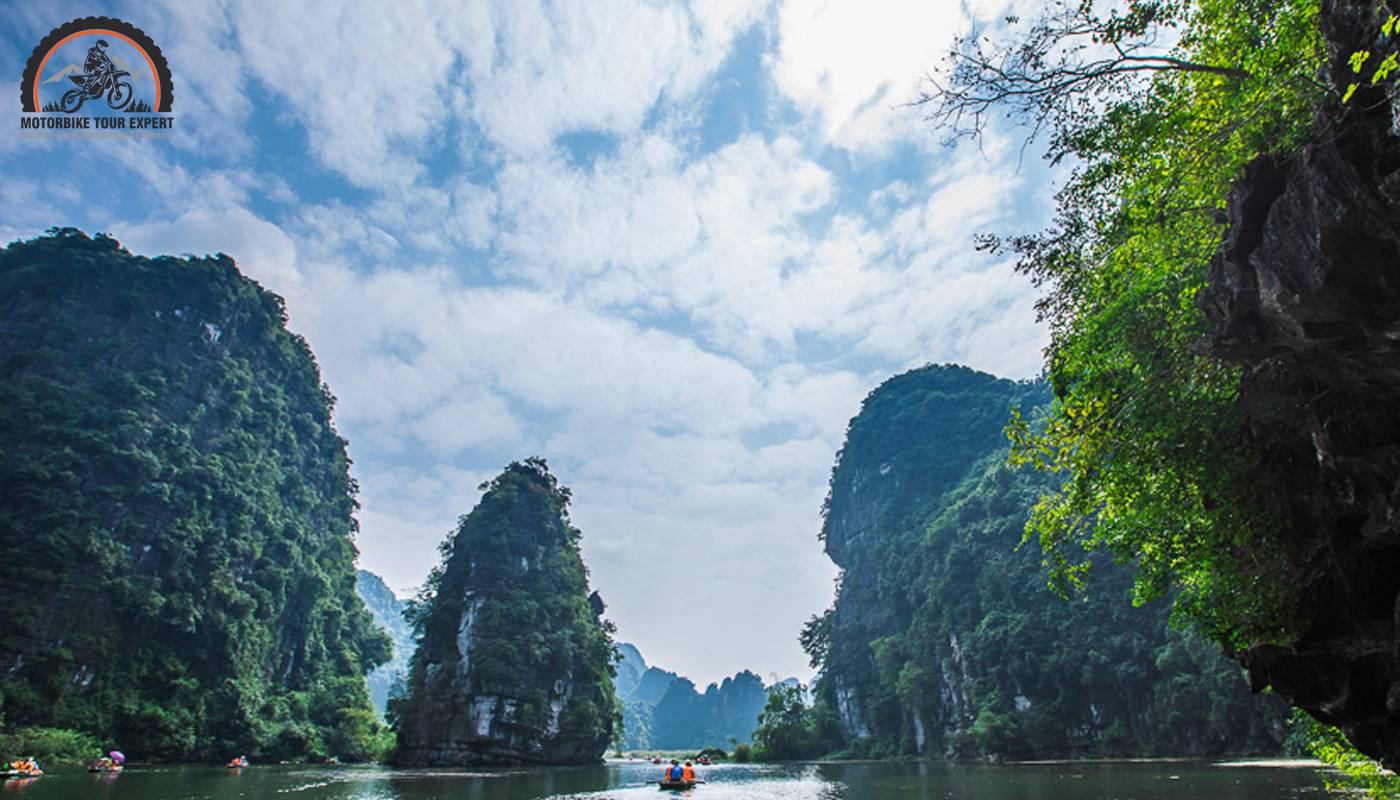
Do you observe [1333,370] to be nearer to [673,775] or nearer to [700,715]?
[673,775]

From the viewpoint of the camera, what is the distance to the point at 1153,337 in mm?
7688

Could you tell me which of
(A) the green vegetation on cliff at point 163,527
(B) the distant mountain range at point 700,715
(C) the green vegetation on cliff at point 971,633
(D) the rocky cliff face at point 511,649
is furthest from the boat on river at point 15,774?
(B) the distant mountain range at point 700,715

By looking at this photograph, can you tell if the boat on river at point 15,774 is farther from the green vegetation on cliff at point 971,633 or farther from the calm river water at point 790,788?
the green vegetation on cliff at point 971,633

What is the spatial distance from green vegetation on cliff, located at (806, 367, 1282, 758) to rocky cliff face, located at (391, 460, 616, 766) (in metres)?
20.8

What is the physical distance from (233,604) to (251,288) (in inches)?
1368

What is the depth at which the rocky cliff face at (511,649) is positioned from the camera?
165 ft

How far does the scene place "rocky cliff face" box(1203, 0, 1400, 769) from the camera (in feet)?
17.8

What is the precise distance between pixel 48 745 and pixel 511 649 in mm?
25799

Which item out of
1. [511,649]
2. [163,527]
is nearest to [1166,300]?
[511,649]

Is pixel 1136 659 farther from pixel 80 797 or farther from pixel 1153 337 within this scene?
pixel 80 797

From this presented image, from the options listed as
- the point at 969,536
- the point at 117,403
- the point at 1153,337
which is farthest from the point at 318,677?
the point at 1153,337

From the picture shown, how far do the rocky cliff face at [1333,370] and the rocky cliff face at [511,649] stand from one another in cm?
5141

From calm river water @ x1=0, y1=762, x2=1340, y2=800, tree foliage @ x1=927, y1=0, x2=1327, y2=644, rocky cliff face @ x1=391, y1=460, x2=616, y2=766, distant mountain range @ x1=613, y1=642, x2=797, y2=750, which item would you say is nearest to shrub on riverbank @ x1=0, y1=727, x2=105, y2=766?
calm river water @ x1=0, y1=762, x2=1340, y2=800

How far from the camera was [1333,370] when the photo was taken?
6453 millimetres
